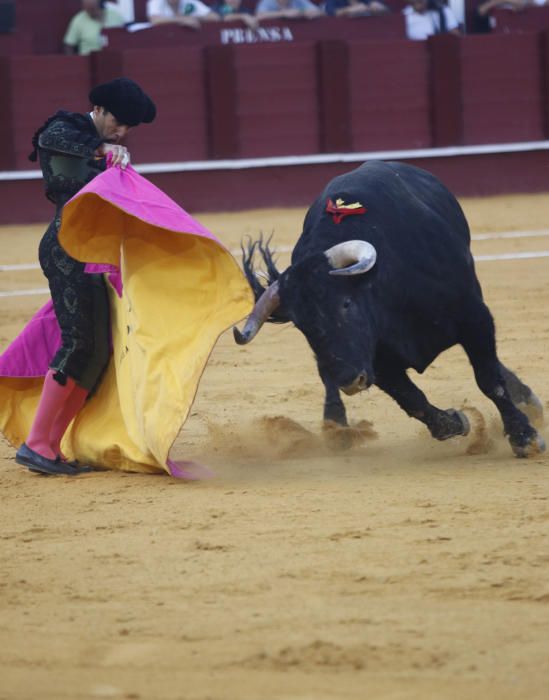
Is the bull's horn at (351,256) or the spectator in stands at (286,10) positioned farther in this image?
the spectator in stands at (286,10)

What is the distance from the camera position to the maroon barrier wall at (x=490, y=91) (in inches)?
412

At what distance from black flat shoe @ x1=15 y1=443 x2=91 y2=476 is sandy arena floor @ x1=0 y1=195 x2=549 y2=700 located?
44mm

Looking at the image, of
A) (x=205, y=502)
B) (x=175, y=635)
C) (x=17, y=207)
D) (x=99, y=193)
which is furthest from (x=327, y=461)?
(x=17, y=207)

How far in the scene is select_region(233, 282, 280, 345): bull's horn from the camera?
3.86 metres

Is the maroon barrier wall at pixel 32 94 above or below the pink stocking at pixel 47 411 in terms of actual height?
above

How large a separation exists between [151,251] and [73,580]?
139 centimetres

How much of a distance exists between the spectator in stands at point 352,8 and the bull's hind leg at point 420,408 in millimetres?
6798

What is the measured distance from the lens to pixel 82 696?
2.30m

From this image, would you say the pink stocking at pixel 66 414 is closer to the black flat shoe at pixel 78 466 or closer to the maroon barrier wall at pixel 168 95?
the black flat shoe at pixel 78 466

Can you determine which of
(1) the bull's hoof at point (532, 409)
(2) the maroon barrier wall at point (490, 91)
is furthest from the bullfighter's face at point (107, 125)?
(2) the maroon barrier wall at point (490, 91)

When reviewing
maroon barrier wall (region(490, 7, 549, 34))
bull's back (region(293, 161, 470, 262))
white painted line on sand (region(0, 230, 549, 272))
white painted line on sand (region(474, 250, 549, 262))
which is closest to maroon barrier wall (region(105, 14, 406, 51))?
maroon barrier wall (region(490, 7, 549, 34))

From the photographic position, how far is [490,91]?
10.5m

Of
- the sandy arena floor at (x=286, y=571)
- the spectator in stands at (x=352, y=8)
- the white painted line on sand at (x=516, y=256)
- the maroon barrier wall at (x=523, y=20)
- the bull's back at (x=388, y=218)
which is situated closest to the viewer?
the sandy arena floor at (x=286, y=571)

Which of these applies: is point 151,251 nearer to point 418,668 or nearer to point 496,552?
point 496,552
